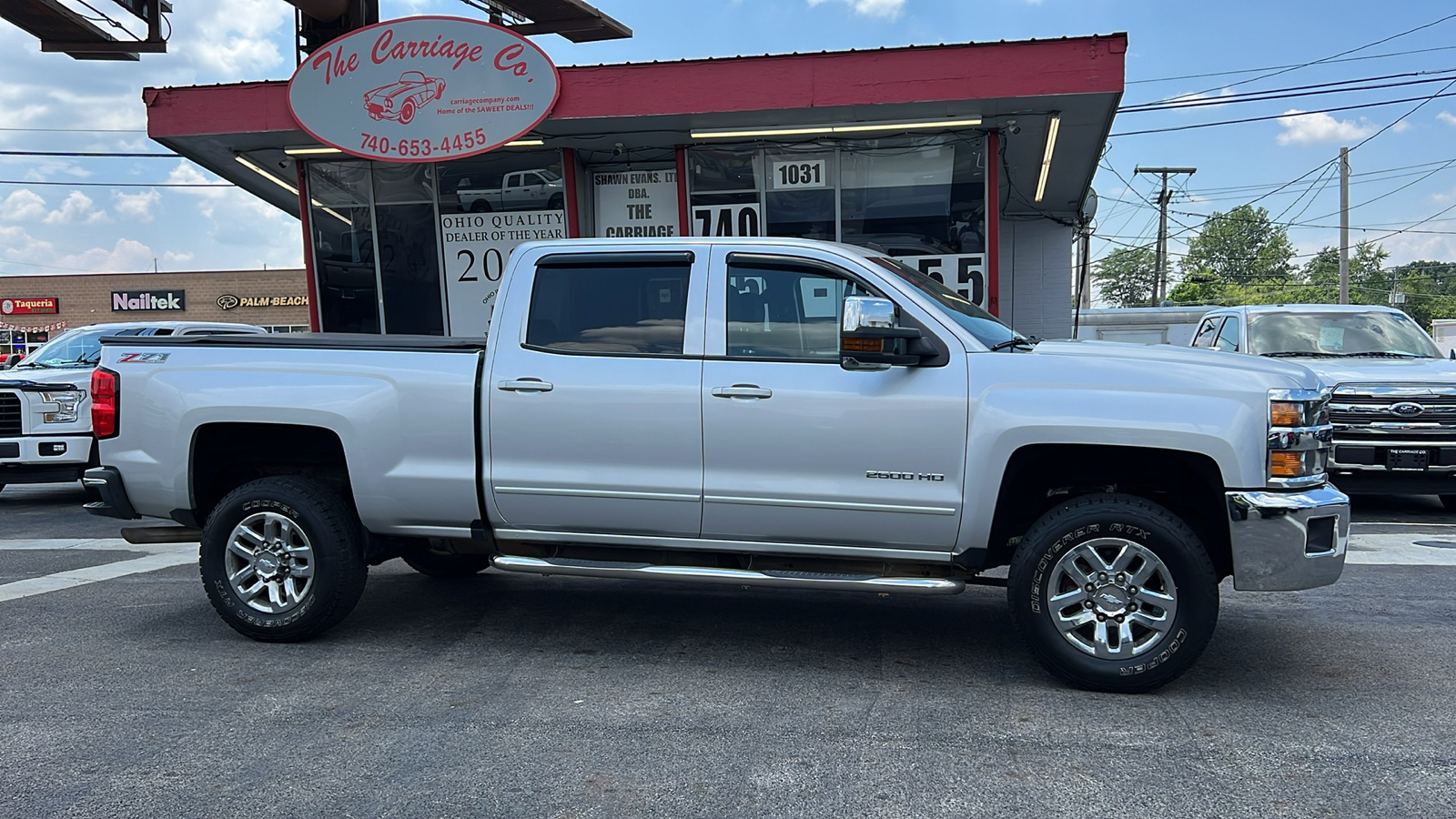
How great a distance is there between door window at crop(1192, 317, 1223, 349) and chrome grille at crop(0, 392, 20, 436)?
11.8 m

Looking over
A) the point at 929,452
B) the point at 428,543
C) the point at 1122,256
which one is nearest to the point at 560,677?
the point at 428,543

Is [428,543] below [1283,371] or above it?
below

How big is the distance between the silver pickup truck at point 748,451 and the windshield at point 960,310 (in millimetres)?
26

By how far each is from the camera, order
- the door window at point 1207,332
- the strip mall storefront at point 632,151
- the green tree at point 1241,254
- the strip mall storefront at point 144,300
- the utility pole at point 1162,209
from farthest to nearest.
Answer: the green tree at point 1241,254
the utility pole at point 1162,209
the strip mall storefront at point 144,300
the strip mall storefront at point 632,151
the door window at point 1207,332

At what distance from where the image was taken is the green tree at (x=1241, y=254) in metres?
101

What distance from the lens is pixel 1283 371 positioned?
4.66m

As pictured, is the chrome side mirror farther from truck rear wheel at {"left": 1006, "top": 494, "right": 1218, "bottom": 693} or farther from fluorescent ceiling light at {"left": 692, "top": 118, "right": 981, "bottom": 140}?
fluorescent ceiling light at {"left": 692, "top": 118, "right": 981, "bottom": 140}

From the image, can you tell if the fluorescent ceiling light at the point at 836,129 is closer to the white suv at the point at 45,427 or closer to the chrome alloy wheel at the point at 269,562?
the white suv at the point at 45,427

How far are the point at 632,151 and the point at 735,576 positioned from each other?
9992mm

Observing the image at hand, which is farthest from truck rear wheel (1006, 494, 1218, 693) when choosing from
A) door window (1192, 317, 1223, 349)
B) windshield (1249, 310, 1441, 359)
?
door window (1192, 317, 1223, 349)

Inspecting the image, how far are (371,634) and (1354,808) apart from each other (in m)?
4.50

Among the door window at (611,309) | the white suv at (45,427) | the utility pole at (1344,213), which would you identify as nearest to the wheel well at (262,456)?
the door window at (611,309)

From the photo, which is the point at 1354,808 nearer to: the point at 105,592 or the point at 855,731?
the point at 855,731

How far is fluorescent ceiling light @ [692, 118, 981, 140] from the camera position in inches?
494
